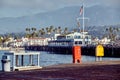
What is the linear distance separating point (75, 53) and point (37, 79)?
15.6m

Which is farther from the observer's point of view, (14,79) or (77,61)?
(77,61)

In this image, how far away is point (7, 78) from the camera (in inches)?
832

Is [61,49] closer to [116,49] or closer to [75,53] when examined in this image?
[116,49]

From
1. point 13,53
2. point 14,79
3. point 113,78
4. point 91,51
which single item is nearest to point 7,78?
point 14,79

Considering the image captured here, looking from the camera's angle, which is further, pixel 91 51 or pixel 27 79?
pixel 91 51

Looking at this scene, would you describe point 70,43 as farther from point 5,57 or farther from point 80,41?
point 5,57

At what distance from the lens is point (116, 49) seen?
428 ft

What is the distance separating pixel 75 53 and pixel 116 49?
95991mm

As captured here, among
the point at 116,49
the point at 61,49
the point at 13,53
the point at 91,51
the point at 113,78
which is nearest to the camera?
the point at 113,78

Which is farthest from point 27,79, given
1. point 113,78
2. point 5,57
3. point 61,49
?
point 61,49

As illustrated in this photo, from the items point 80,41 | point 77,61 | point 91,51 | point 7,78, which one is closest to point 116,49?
point 91,51

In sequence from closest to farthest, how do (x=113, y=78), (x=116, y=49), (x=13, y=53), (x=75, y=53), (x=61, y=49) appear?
1. (x=113, y=78)
2. (x=13, y=53)
3. (x=75, y=53)
4. (x=116, y=49)
5. (x=61, y=49)

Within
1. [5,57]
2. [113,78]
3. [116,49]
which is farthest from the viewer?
[116,49]

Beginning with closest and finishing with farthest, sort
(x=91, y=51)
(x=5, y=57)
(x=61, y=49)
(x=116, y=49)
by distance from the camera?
(x=5, y=57) < (x=116, y=49) < (x=91, y=51) < (x=61, y=49)
